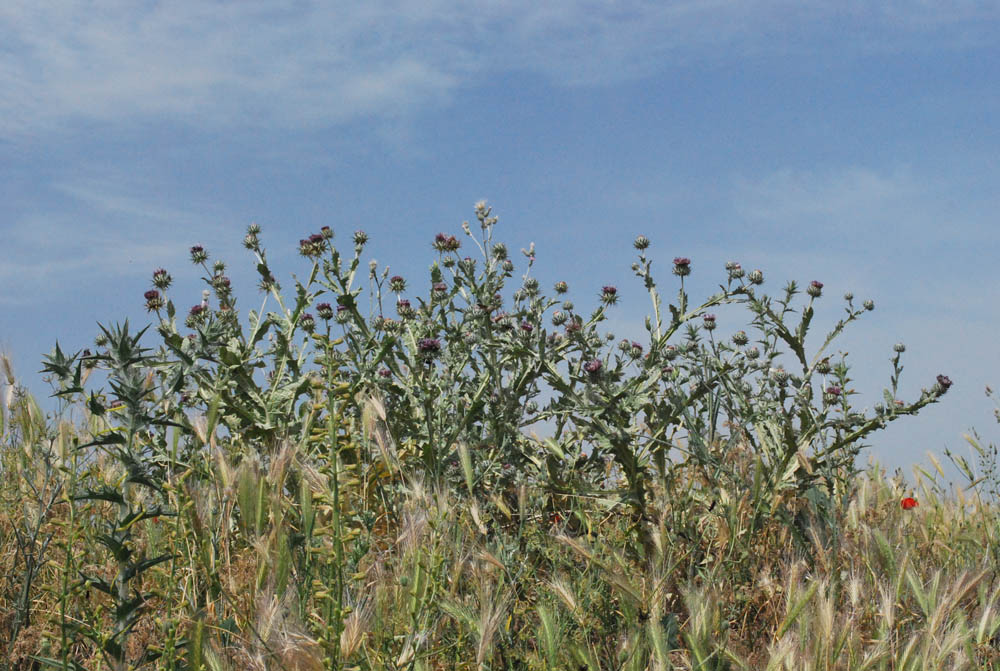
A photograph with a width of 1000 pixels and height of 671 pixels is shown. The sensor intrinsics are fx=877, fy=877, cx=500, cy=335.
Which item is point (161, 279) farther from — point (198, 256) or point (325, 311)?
point (325, 311)

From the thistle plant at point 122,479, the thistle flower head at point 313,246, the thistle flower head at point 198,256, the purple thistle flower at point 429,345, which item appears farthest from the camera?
the thistle flower head at point 198,256

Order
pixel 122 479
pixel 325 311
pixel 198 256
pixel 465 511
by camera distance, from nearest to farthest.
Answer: pixel 122 479, pixel 465 511, pixel 325 311, pixel 198 256

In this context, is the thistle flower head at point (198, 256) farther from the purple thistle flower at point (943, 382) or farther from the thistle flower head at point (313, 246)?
the purple thistle flower at point (943, 382)

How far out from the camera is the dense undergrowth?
239 centimetres

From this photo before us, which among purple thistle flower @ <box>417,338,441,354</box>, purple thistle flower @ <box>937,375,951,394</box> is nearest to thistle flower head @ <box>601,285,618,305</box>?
purple thistle flower @ <box>417,338,441,354</box>

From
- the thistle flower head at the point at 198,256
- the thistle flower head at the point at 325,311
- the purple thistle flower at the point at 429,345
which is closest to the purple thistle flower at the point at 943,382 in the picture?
the purple thistle flower at the point at 429,345

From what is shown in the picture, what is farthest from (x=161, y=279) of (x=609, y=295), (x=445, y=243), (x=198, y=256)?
(x=609, y=295)

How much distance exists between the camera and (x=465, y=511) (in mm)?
3732

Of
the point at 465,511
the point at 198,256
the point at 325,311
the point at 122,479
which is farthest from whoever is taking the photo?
A: the point at 198,256

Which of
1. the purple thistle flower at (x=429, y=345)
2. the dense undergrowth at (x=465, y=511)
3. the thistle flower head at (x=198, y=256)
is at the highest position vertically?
the thistle flower head at (x=198, y=256)

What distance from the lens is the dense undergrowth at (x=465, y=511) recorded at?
2.39 meters

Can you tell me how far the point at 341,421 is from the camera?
4.29 metres

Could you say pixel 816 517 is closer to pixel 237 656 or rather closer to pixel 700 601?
pixel 700 601

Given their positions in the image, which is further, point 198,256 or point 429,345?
point 198,256
